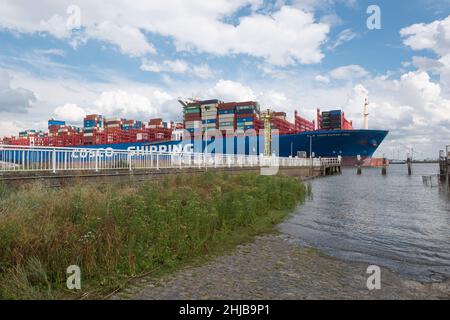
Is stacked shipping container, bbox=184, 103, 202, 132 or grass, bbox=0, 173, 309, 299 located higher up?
stacked shipping container, bbox=184, 103, 202, 132

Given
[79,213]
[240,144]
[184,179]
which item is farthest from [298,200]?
[240,144]

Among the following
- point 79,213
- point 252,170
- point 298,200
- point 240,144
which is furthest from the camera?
point 240,144

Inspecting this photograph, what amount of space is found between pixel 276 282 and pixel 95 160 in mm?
9852

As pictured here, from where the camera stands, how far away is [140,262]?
515 cm

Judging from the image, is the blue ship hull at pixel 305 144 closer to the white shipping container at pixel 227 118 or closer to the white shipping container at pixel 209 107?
the white shipping container at pixel 227 118

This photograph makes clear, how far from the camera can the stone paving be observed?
4.33 meters

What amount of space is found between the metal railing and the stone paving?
7594 millimetres

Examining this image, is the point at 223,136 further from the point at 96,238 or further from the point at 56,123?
the point at 96,238

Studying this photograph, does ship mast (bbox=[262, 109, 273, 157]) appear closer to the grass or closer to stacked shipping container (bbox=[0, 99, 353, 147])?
stacked shipping container (bbox=[0, 99, 353, 147])

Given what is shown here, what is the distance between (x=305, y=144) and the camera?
61.9 metres

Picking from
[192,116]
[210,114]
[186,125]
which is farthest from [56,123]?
[210,114]

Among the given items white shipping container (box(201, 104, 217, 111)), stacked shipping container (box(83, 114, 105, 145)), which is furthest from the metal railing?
stacked shipping container (box(83, 114, 105, 145))
